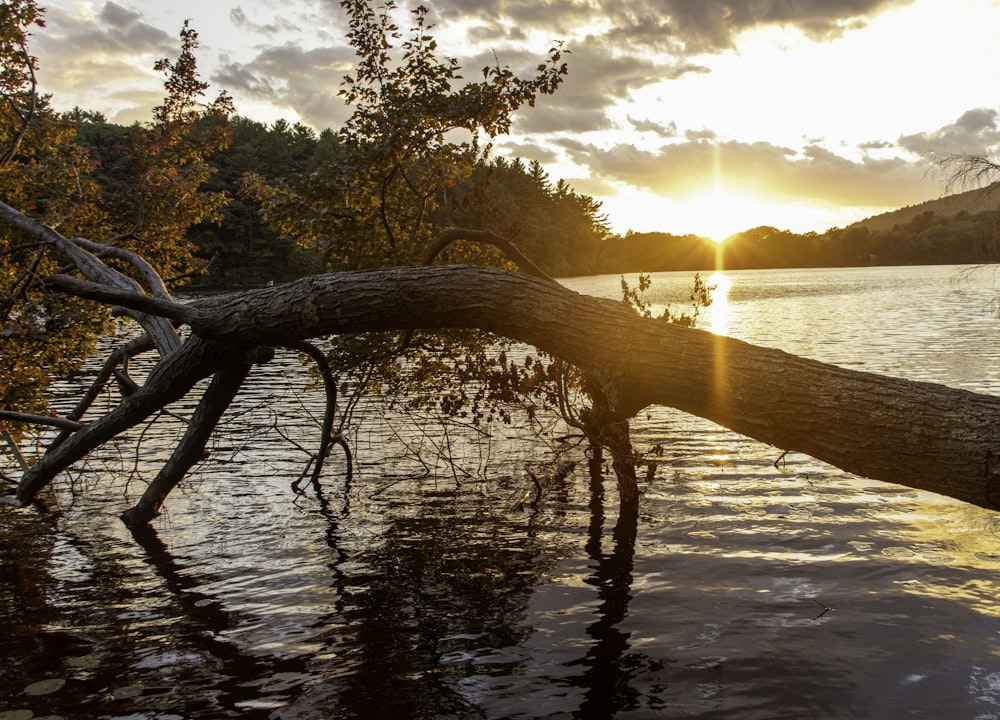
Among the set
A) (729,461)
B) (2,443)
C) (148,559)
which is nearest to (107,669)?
(148,559)

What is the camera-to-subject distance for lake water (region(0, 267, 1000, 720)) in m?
5.66

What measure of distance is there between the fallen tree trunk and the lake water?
208cm

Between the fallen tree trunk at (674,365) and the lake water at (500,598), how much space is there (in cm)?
208

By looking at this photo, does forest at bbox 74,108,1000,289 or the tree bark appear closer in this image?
the tree bark

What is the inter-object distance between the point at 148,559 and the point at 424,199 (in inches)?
238

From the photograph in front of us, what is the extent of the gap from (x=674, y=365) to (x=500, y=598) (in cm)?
328

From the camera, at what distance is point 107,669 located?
6.06 m

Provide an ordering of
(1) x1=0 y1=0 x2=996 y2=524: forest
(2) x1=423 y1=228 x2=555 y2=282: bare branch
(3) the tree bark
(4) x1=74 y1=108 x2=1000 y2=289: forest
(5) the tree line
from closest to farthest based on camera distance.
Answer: (3) the tree bark → (1) x1=0 y1=0 x2=996 y2=524: forest → (2) x1=423 y1=228 x2=555 y2=282: bare branch → (4) x1=74 y1=108 x2=1000 y2=289: forest → (5) the tree line

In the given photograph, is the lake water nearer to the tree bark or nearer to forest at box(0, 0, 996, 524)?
forest at box(0, 0, 996, 524)

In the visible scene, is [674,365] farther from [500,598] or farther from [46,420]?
[46,420]

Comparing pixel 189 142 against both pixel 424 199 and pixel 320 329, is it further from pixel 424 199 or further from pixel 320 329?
pixel 320 329

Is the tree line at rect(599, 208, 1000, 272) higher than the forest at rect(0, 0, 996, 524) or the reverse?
higher

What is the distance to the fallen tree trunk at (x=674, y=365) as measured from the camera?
444cm

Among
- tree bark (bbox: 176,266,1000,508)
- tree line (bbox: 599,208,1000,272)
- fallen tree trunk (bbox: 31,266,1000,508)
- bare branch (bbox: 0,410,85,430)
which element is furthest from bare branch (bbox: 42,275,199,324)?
tree line (bbox: 599,208,1000,272)
